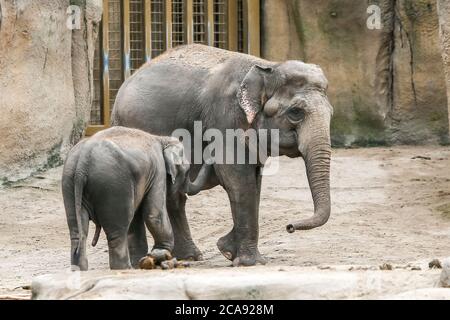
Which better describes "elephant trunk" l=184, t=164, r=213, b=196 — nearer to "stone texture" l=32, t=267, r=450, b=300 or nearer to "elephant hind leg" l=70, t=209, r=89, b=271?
"elephant hind leg" l=70, t=209, r=89, b=271

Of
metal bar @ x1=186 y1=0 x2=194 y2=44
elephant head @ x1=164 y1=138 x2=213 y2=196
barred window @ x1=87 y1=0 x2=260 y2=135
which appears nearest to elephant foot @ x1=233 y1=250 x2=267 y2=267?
elephant head @ x1=164 y1=138 x2=213 y2=196

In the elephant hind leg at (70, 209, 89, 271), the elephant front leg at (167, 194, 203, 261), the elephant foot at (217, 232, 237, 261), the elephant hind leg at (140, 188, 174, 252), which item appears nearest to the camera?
the elephant hind leg at (70, 209, 89, 271)

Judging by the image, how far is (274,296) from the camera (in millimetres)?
9461

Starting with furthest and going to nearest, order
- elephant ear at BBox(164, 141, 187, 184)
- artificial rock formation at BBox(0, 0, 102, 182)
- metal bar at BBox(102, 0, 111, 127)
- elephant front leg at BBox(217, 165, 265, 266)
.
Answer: metal bar at BBox(102, 0, 111, 127), artificial rock formation at BBox(0, 0, 102, 182), elephant front leg at BBox(217, 165, 265, 266), elephant ear at BBox(164, 141, 187, 184)

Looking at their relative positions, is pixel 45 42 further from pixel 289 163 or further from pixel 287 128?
pixel 287 128

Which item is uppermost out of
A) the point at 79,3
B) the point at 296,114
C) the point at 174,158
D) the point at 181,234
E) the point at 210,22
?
the point at 79,3

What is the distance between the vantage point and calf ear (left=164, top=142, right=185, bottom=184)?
11758mm

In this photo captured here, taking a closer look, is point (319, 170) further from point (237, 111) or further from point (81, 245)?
point (81, 245)

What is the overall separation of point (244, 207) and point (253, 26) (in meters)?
5.12

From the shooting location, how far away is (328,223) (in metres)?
14.5

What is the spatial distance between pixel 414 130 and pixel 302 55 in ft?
4.78

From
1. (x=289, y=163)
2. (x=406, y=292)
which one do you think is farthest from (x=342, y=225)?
(x=406, y=292)

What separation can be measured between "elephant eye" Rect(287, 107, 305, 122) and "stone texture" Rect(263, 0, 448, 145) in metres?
5.21

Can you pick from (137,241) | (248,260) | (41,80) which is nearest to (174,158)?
(137,241)
